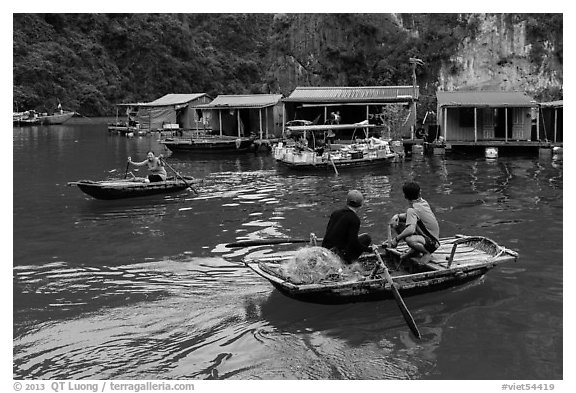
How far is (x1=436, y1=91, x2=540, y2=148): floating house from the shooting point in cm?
2834

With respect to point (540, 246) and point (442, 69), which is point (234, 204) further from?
point (442, 69)

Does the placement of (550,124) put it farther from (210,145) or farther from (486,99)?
(210,145)

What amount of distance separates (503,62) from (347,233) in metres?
36.5

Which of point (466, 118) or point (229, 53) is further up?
point (229, 53)

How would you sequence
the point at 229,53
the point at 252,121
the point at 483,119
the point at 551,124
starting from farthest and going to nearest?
the point at 229,53, the point at 252,121, the point at 483,119, the point at 551,124

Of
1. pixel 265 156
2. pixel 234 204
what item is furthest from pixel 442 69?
pixel 234 204

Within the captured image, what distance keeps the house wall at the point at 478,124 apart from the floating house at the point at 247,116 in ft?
29.7

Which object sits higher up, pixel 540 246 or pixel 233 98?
pixel 233 98

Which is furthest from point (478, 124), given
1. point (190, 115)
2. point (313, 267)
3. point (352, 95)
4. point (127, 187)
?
point (313, 267)

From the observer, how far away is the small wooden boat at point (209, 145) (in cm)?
3106

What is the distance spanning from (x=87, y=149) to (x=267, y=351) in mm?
29701

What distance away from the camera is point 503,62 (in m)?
40.5
